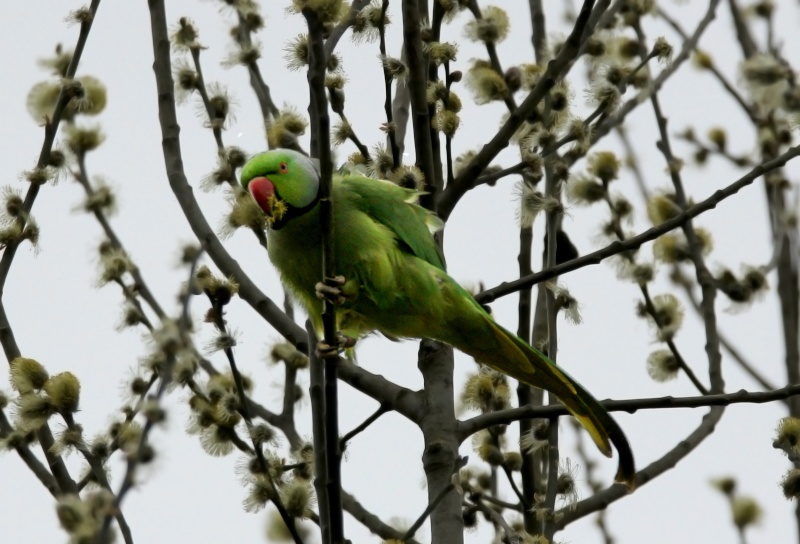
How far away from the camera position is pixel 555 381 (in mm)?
4242

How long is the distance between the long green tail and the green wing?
42 centimetres

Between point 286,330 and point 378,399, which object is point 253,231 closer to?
point 286,330

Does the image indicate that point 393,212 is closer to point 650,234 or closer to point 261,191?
point 261,191

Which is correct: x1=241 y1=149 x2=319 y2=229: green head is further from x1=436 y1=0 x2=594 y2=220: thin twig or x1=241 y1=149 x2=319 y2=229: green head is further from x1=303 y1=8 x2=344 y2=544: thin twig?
x1=303 y1=8 x2=344 y2=544: thin twig

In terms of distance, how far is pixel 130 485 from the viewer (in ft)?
6.32

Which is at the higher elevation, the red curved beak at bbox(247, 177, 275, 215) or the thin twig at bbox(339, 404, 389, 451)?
the red curved beak at bbox(247, 177, 275, 215)

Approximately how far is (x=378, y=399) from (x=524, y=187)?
1139 millimetres

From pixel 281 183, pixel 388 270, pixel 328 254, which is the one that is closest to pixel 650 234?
pixel 388 270

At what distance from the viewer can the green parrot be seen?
4.11 meters

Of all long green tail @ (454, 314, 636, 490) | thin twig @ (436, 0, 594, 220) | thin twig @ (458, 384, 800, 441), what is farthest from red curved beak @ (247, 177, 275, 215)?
thin twig @ (458, 384, 800, 441)

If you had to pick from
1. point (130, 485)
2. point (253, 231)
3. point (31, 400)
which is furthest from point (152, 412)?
point (253, 231)

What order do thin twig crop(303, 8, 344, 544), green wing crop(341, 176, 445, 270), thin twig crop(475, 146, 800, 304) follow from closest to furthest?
1. thin twig crop(303, 8, 344, 544)
2. thin twig crop(475, 146, 800, 304)
3. green wing crop(341, 176, 445, 270)

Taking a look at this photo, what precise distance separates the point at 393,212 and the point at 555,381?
95 cm

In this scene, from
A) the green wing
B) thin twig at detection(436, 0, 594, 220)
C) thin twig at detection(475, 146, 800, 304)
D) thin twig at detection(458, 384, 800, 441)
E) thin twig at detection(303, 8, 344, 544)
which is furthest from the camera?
the green wing
